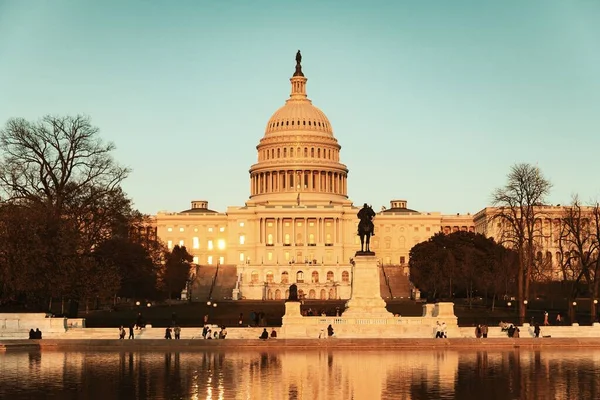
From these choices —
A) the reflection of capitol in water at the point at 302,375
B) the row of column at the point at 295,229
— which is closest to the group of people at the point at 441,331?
the reflection of capitol in water at the point at 302,375

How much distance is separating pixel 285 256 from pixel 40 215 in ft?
356

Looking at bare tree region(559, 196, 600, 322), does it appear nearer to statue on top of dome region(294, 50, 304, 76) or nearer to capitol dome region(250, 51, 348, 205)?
capitol dome region(250, 51, 348, 205)

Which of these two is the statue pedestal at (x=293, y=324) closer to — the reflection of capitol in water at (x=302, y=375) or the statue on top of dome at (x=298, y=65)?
the reflection of capitol in water at (x=302, y=375)

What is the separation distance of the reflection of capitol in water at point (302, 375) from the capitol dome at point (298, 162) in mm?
137875

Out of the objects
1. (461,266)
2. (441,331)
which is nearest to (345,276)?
(461,266)

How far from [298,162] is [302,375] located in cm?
14884

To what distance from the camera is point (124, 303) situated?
101250 millimetres

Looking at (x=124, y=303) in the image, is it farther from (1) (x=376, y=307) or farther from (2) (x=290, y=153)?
(2) (x=290, y=153)

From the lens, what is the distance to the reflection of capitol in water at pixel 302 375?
28.3m

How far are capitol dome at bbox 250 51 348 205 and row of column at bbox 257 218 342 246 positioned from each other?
700 centimetres

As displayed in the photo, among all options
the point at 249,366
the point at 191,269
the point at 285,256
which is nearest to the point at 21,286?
the point at 249,366

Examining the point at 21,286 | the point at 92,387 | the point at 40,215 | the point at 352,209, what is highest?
the point at 352,209

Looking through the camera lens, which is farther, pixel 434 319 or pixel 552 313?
pixel 552 313

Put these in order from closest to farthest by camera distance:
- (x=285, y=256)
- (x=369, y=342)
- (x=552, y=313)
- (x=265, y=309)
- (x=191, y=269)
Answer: (x=369, y=342), (x=552, y=313), (x=265, y=309), (x=191, y=269), (x=285, y=256)
